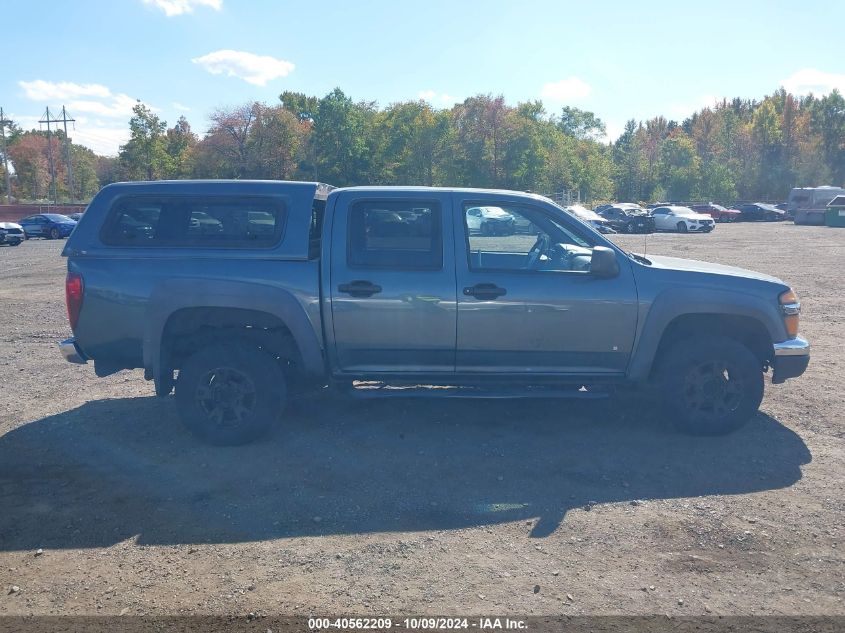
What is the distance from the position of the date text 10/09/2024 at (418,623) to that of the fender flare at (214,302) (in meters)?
2.73

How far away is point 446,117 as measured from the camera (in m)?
45.1

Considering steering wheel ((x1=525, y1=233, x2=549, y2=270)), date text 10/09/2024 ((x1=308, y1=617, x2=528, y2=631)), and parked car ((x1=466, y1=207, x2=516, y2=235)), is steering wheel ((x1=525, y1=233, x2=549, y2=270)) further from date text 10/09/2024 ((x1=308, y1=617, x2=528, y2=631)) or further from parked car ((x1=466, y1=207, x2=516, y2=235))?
date text 10/09/2024 ((x1=308, y1=617, x2=528, y2=631))

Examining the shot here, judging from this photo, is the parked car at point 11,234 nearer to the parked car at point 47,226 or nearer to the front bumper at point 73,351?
the parked car at point 47,226

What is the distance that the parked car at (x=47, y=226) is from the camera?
41.9 meters

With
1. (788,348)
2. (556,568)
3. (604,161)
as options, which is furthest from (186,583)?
(604,161)

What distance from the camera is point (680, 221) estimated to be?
4334cm

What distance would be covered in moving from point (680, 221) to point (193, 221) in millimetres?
40888

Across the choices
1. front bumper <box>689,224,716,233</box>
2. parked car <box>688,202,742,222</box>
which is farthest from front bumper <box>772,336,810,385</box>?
parked car <box>688,202,742,222</box>

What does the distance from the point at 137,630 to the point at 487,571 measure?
1795mm

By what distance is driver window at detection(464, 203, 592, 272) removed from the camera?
20.4 ft

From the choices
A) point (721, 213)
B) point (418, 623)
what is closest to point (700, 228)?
point (721, 213)

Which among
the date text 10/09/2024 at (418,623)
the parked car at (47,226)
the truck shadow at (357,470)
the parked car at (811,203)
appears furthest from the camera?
the parked car at (811,203)

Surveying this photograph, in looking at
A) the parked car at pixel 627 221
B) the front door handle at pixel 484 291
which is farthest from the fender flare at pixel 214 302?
the parked car at pixel 627 221

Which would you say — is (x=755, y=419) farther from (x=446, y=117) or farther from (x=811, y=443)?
(x=446, y=117)
